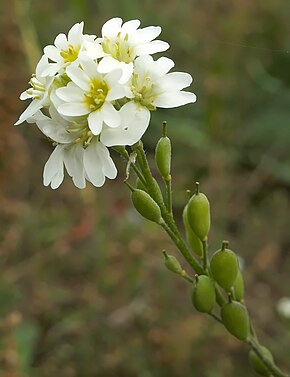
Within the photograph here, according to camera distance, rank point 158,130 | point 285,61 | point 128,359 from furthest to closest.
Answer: point 158,130
point 285,61
point 128,359

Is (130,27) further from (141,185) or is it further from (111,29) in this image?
(141,185)

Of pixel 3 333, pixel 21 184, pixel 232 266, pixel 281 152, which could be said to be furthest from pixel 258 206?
pixel 232 266

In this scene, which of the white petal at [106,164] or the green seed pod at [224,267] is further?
the green seed pod at [224,267]

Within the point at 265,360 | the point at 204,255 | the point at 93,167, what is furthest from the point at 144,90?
the point at 265,360

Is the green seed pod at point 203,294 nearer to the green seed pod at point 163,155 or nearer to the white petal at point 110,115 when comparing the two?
the green seed pod at point 163,155

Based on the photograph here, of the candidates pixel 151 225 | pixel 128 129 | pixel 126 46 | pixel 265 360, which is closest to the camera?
pixel 128 129

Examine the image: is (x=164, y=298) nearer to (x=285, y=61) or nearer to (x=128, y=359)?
(x=128, y=359)

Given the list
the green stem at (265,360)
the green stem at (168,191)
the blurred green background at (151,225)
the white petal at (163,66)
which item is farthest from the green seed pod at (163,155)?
the blurred green background at (151,225)
